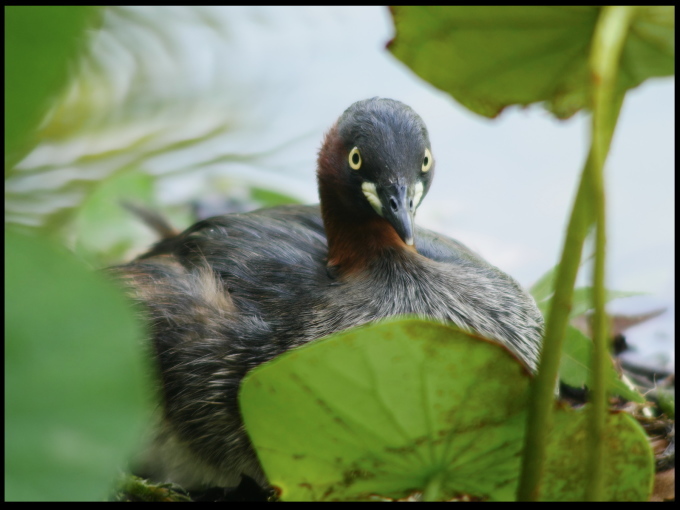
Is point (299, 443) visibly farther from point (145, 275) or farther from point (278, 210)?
point (278, 210)

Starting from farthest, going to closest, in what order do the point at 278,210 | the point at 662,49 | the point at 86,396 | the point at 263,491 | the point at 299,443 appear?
the point at 278,210 → the point at 263,491 → the point at 662,49 → the point at 299,443 → the point at 86,396

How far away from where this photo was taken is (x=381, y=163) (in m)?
1.51

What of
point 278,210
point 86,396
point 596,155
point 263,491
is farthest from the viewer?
point 278,210

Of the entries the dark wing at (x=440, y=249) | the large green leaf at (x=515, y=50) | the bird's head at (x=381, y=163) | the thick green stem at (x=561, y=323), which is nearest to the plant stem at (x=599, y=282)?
the thick green stem at (x=561, y=323)

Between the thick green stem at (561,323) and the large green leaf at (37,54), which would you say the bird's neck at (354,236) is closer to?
the thick green stem at (561,323)

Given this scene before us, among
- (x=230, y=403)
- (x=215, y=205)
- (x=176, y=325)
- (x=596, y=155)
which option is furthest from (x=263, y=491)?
(x=215, y=205)

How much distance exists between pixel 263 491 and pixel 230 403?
21cm

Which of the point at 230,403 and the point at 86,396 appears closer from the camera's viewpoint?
the point at 86,396

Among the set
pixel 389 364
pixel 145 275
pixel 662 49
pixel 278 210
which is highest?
pixel 278 210

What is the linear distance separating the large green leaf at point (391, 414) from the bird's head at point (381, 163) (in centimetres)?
62

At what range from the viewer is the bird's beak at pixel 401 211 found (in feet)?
4.59

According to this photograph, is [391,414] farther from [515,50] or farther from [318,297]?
[318,297]
